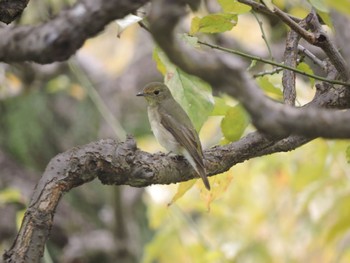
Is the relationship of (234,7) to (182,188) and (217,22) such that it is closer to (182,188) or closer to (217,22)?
(217,22)

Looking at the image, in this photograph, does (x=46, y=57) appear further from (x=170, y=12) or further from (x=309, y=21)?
(x=309, y=21)

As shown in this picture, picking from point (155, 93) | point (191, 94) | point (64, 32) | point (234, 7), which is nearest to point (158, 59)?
point (191, 94)

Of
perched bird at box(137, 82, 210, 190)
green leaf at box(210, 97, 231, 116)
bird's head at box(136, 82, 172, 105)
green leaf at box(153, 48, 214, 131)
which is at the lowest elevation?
bird's head at box(136, 82, 172, 105)

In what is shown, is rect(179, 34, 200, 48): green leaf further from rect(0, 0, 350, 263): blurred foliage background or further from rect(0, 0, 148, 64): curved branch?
rect(0, 0, 350, 263): blurred foliage background

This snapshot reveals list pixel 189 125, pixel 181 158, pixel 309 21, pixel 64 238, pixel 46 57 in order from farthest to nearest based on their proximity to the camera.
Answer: pixel 64 238 → pixel 189 125 → pixel 181 158 → pixel 309 21 → pixel 46 57

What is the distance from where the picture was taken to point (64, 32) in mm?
840

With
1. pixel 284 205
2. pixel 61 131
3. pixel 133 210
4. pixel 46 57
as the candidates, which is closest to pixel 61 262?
pixel 133 210

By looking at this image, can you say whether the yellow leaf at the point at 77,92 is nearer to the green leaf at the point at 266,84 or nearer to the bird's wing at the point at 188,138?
the bird's wing at the point at 188,138

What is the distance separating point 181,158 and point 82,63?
2.87 m

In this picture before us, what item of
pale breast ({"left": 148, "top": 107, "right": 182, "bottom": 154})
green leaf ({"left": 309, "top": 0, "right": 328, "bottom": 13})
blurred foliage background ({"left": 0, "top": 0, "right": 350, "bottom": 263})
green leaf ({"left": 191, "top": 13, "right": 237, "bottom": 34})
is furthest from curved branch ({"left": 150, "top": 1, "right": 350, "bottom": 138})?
blurred foliage background ({"left": 0, "top": 0, "right": 350, "bottom": 263})

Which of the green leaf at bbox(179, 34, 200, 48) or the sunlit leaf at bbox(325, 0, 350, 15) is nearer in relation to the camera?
the sunlit leaf at bbox(325, 0, 350, 15)

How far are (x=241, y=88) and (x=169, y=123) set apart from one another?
1.47 meters

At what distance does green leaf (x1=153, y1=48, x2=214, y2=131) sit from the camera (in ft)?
4.38

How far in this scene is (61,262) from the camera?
3.28 metres
